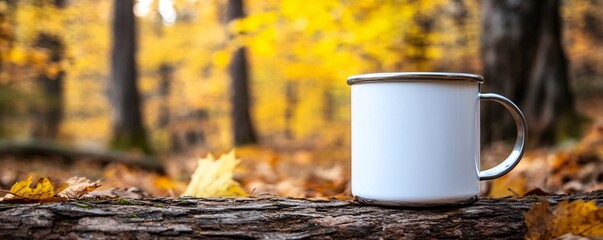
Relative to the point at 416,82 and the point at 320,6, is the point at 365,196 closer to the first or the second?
the point at 416,82

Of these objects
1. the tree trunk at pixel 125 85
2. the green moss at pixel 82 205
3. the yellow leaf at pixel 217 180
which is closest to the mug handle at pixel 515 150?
the yellow leaf at pixel 217 180

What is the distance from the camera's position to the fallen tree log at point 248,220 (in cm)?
88

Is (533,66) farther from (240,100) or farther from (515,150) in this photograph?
(240,100)

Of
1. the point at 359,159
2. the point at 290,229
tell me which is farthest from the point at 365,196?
the point at 290,229

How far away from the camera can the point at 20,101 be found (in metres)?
7.76

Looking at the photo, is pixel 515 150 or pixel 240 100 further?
pixel 240 100

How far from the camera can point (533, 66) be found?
3781 millimetres

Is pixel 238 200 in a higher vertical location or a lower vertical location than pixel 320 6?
lower

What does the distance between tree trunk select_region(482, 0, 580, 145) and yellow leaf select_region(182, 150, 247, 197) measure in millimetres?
2934

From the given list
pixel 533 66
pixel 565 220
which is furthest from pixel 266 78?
pixel 565 220

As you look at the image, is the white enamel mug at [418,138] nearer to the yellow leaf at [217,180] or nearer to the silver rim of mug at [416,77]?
the silver rim of mug at [416,77]

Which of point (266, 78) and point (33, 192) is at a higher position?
point (266, 78)

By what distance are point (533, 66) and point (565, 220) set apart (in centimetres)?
321

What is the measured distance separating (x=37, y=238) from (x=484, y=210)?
82cm
